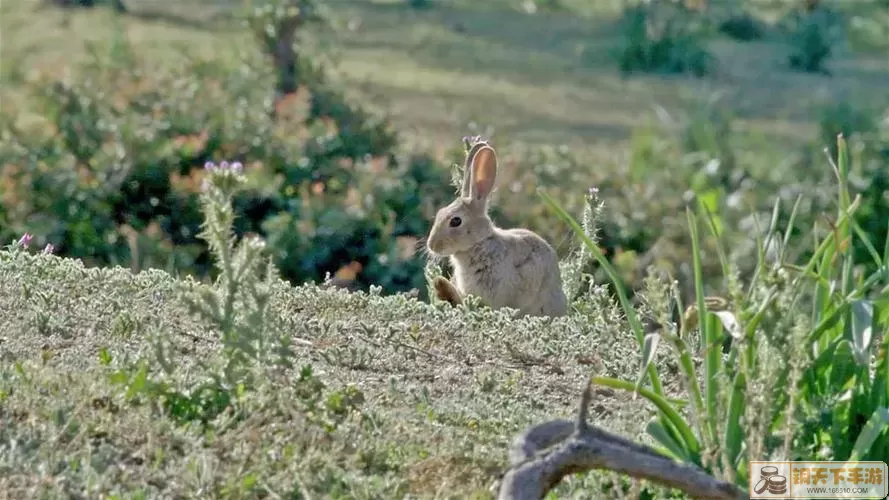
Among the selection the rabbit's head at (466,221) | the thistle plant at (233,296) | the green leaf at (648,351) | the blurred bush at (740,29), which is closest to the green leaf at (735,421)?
the green leaf at (648,351)

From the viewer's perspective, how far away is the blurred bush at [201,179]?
7559mm

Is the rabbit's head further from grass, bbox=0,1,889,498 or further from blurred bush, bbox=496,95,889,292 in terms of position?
blurred bush, bbox=496,95,889,292

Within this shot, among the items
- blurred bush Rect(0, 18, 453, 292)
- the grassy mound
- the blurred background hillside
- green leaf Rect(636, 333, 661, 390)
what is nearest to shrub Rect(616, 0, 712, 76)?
the blurred background hillside

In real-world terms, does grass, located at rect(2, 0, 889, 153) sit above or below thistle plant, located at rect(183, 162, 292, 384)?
below

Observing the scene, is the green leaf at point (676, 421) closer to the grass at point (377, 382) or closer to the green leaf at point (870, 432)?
the grass at point (377, 382)

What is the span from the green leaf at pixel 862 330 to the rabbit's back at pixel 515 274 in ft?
6.70

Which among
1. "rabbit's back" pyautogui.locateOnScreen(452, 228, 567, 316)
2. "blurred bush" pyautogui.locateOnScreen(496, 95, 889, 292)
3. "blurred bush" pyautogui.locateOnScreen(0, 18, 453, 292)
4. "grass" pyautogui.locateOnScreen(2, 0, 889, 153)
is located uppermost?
"rabbit's back" pyautogui.locateOnScreen(452, 228, 567, 316)

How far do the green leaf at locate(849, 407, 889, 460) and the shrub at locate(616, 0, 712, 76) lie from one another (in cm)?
1041

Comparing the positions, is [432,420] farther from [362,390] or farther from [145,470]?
[145,470]

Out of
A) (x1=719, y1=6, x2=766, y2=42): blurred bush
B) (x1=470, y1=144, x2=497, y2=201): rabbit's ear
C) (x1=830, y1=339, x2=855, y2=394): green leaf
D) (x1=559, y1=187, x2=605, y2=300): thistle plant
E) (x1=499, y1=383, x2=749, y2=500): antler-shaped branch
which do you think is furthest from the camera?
(x1=719, y1=6, x2=766, y2=42): blurred bush

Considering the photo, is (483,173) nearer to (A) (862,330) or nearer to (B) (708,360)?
(B) (708,360)

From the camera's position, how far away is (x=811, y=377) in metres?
3.52

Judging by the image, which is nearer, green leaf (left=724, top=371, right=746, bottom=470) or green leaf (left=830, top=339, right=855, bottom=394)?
green leaf (left=724, top=371, right=746, bottom=470)

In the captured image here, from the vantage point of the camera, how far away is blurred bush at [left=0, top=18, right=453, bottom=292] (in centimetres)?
756
